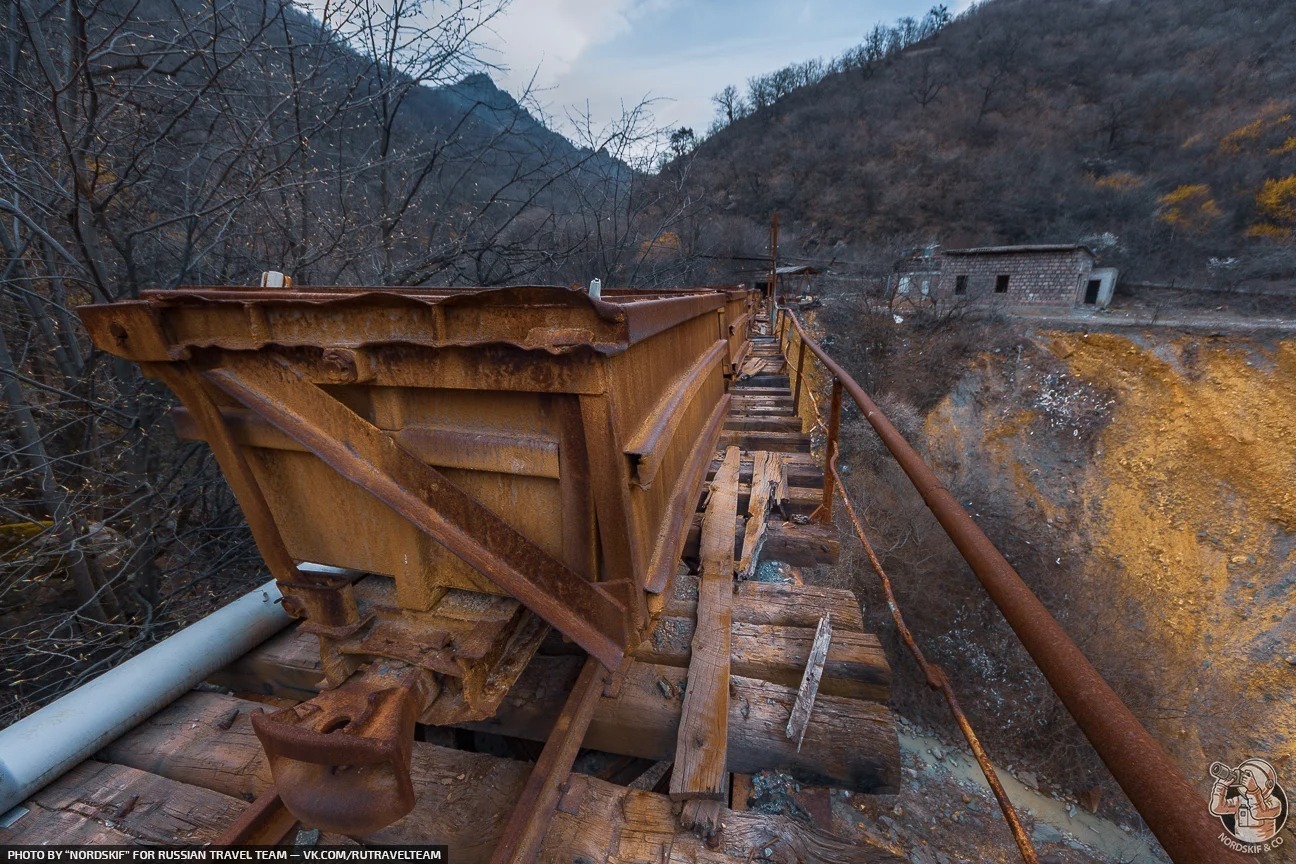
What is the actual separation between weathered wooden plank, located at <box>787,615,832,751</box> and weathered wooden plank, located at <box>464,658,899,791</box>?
41 millimetres

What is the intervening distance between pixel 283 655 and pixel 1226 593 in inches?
807

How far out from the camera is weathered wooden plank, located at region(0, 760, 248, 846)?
150 cm

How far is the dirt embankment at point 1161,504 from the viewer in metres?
11.8

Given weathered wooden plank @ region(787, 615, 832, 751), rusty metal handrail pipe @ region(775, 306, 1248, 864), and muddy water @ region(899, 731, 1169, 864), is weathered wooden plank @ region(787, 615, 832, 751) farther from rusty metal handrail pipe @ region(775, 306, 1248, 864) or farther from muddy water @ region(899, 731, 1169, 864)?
muddy water @ region(899, 731, 1169, 864)

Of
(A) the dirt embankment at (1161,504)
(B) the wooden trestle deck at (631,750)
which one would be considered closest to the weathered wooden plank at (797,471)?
(B) the wooden trestle deck at (631,750)

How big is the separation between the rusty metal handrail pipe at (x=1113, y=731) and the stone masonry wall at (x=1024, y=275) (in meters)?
30.1

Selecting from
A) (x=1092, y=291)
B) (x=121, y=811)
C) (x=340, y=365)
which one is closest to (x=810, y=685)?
(x=340, y=365)

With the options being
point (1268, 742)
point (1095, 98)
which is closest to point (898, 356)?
point (1268, 742)

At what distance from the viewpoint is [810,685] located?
5.99ft

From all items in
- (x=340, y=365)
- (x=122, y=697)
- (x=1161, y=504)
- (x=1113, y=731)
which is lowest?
(x=1161, y=504)

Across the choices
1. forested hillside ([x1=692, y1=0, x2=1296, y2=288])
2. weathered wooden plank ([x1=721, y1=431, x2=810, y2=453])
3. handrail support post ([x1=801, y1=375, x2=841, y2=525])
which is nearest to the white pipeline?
handrail support post ([x1=801, y1=375, x2=841, y2=525])

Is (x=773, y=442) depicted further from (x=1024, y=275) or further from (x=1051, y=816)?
(x=1024, y=275)

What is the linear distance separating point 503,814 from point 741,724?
848 millimetres

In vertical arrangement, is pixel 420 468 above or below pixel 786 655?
above
